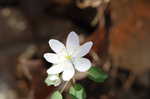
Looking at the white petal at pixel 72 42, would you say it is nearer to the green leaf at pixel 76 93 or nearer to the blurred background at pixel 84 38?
the green leaf at pixel 76 93

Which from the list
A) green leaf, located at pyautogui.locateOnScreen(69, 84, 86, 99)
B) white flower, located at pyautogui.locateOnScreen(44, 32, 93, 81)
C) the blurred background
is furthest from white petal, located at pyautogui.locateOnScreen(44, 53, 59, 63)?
the blurred background

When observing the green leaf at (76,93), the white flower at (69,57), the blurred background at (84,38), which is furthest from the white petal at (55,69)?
the blurred background at (84,38)

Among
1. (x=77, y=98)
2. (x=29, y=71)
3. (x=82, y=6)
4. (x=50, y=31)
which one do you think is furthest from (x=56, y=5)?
(x=77, y=98)

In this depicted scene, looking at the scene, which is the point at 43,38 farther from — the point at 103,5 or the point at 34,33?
the point at 103,5

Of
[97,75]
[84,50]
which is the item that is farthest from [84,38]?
[84,50]

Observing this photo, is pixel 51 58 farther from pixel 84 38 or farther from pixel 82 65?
pixel 84 38

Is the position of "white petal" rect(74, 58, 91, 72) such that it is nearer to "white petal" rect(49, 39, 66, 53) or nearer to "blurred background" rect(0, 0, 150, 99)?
"white petal" rect(49, 39, 66, 53)
